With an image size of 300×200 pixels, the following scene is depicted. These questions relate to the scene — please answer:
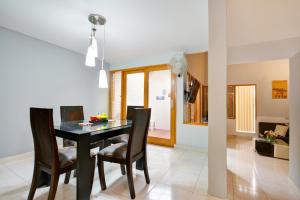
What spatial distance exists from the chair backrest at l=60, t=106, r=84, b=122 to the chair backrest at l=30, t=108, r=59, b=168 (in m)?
0.96

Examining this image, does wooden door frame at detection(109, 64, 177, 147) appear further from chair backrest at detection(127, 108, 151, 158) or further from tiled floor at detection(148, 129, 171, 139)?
chair backrest at detection(127, 108, 151, 158)

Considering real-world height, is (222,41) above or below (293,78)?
above

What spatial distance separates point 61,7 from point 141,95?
8.90ft

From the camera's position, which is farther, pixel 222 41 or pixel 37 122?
Result: pixel 222 41

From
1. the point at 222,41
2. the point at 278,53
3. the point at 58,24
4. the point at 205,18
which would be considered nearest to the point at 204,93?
the point at 278,53

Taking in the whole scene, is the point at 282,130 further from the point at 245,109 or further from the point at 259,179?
the point at 259,179

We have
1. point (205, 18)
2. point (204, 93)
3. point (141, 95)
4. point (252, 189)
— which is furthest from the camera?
point (204, 93)

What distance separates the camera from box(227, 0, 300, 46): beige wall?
6.09 ft

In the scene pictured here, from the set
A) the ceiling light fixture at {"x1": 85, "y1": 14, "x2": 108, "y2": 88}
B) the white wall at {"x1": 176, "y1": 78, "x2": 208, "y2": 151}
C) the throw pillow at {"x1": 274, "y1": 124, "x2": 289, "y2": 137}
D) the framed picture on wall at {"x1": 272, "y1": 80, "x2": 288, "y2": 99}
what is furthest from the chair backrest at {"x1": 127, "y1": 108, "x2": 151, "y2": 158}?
the framed picture on wall at {"x1": 272, "y1": 80, "x2": 288, "y2": 99}

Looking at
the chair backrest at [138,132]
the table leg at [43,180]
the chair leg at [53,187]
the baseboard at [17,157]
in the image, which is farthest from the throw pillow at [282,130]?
the baseboard at [17,157]

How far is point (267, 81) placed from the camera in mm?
4844

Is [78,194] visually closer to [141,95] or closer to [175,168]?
[175,168]

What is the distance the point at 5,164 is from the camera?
2424mm

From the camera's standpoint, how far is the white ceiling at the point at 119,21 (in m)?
1.89
